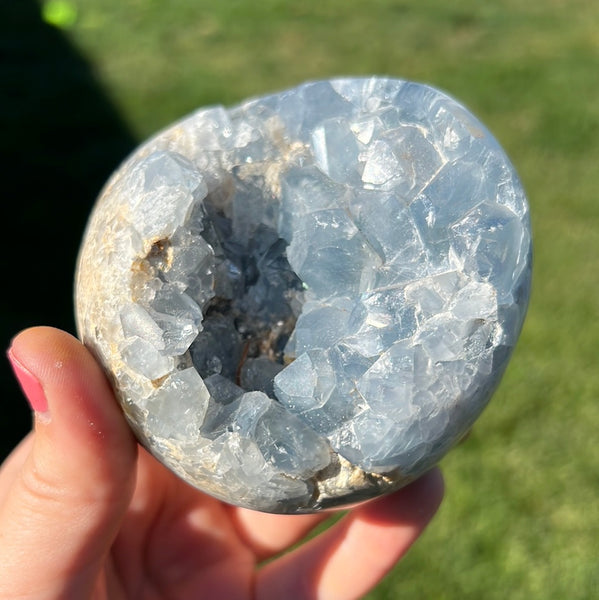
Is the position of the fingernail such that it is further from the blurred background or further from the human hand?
the blurred background

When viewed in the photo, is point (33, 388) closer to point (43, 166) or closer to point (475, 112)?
point (43, 166)

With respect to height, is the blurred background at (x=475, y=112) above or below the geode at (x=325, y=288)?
below

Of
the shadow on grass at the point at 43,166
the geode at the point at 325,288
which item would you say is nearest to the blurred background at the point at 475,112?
the shadow on grass at the point at 43,166

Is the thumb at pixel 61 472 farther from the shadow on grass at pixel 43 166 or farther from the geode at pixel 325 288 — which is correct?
the shadow on grass at pixel 43 166

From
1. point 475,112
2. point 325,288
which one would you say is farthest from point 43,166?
point 325,288

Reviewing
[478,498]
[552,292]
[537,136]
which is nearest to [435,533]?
[478,498]

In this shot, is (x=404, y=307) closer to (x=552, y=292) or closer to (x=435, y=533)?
(x=435, y=533)
